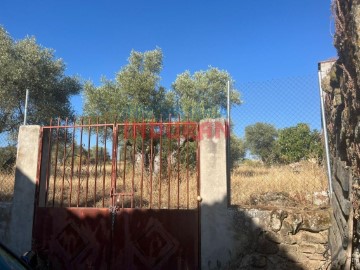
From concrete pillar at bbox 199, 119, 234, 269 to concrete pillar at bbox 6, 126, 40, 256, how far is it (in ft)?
9.85

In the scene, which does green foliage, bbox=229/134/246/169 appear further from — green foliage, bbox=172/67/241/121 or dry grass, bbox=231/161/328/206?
dry grass, bbox=231/161/328/206

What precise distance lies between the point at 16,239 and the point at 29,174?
113 centimetres

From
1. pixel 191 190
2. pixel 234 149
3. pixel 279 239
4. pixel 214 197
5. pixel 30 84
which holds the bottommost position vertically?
pixel 279 239

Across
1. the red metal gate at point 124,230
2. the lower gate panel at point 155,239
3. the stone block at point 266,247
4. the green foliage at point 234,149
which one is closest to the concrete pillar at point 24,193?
the red metal gate at point 124,230

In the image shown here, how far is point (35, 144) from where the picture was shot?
265 inches

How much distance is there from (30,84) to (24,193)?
859 centimetres

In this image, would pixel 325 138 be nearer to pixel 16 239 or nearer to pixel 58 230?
pixel 58 230

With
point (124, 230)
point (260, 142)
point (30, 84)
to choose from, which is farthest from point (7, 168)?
point (260, 142)

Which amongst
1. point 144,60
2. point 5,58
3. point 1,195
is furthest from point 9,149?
point 144,60

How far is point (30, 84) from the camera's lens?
1413 cm

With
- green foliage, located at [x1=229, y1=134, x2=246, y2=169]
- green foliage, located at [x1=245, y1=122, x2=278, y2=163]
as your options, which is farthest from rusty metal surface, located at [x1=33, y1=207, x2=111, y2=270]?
green foliage, located at [x1=245, y1=122, x2=278, y2=163]

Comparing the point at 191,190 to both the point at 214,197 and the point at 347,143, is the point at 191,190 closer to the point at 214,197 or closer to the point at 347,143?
the point at 214,197

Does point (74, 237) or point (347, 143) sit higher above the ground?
point (347, 143)

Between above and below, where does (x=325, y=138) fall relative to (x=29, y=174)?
above
